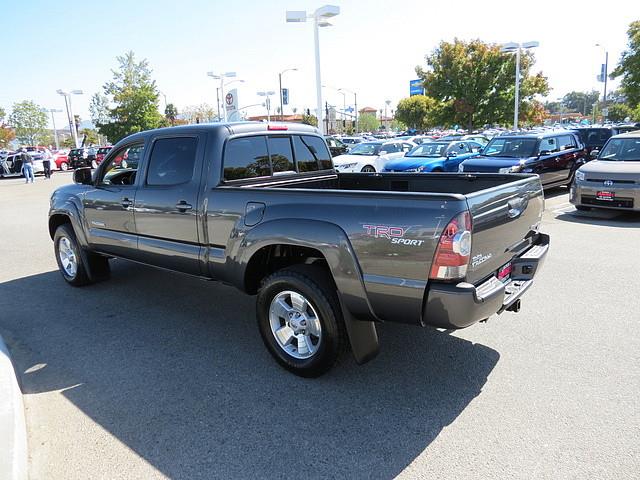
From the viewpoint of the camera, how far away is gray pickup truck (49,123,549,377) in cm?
307

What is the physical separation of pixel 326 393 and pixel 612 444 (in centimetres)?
184

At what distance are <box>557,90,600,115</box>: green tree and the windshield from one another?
175 meters

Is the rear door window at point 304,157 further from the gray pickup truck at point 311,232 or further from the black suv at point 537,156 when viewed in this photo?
the black suv at point 537,156

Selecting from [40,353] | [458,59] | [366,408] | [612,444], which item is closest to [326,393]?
[366,408]

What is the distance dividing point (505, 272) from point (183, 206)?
9.34ft

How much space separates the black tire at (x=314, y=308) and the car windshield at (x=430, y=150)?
1316 cm

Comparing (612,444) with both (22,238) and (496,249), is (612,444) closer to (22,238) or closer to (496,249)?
(496,249)

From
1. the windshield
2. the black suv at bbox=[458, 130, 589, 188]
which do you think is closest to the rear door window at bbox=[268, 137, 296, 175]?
the black suv at bbox=[458, 130, 589, 188]

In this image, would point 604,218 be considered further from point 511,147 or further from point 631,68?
point 631,68

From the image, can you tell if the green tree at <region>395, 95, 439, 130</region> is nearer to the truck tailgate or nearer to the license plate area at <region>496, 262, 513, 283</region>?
the truck tailgate

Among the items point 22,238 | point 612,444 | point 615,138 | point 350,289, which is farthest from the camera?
point 615,138

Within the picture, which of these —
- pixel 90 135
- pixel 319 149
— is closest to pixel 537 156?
pixel 319 149

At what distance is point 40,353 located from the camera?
4.48 meters

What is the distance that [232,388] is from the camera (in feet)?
12.2
